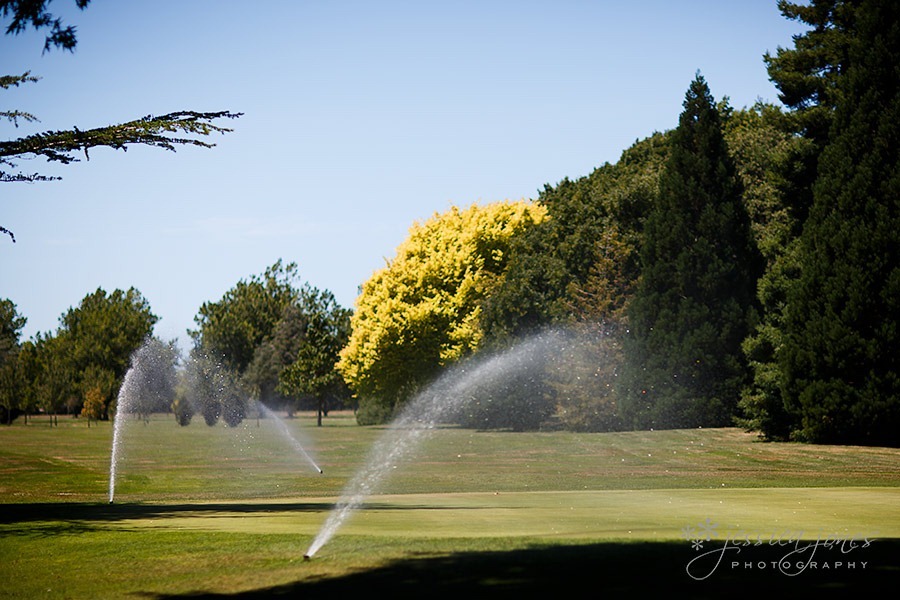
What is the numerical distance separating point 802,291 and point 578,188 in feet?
80.7

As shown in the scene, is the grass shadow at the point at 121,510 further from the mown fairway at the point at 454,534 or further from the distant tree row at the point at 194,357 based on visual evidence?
the distant tree row at the point at 194,357

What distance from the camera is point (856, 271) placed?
38.2 metres

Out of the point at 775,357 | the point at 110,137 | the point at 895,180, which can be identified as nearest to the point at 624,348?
the point at 775,357

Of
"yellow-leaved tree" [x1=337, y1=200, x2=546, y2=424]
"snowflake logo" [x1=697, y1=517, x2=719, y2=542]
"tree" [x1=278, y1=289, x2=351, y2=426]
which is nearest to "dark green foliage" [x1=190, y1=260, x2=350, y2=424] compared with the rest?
"tree" [x1=278, y1=289, x2=351, y2=426]

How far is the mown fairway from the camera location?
10805 mm

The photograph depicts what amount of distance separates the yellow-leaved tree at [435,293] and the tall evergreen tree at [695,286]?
1678 cm

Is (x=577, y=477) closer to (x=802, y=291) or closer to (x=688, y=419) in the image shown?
(x=802, y=291)

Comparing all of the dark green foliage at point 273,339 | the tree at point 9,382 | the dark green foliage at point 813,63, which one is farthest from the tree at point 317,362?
the dark green foliage at point 813,63

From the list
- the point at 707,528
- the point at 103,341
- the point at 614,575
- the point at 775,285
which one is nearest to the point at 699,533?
the point at 707,528

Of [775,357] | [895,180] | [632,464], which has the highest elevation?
[895,180]

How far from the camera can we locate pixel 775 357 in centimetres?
4344

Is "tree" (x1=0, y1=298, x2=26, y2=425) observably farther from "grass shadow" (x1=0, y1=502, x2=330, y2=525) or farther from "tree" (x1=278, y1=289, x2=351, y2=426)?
"grass shadow" (x1=0, y1=502, x2=330, y2=525)

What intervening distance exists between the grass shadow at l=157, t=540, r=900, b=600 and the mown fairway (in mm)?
31

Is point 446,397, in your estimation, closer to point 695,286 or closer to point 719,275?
point 695,286
